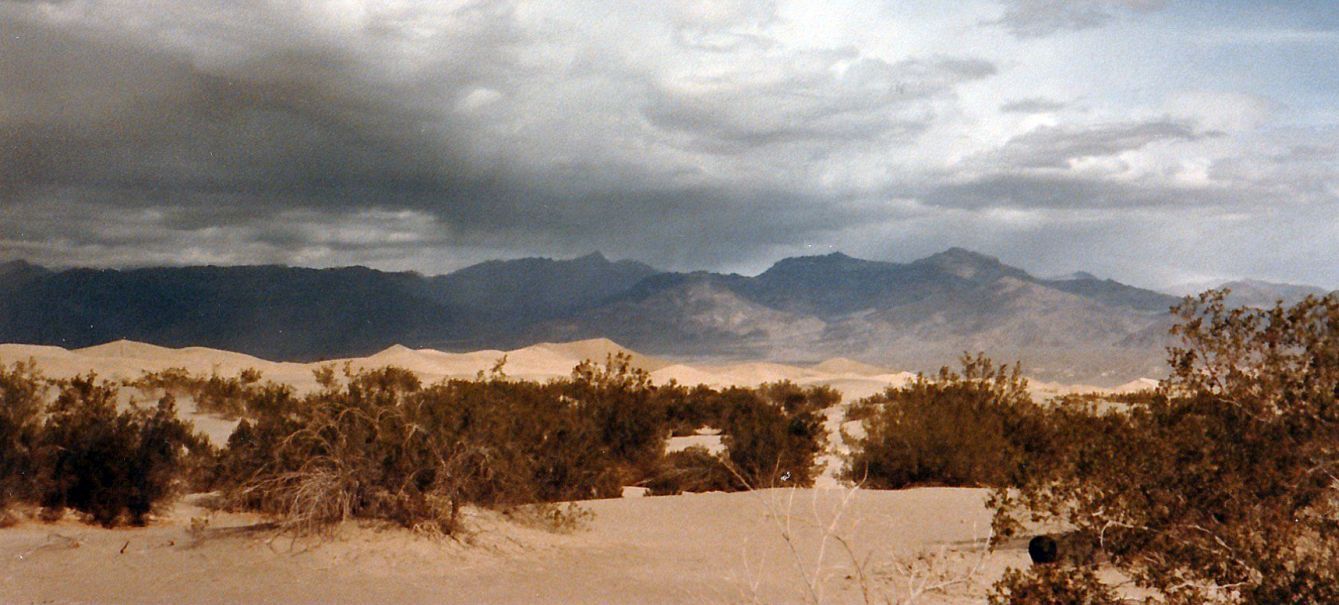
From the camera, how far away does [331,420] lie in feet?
45.2

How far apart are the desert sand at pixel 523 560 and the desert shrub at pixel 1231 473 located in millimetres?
1486

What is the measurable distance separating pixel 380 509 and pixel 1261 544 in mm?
10019

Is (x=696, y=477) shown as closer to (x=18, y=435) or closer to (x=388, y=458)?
(x=388, y=458)

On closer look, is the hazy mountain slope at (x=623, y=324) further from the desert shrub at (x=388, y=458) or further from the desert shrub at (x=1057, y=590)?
the desert shrub at (x=1057, y=590)

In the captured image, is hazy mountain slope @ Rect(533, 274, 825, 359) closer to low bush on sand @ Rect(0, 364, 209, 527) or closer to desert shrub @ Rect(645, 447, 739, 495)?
desert shrub @ Rect(645, 447, 739, 495)

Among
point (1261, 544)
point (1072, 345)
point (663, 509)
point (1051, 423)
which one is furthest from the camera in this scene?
point (1072, 345)

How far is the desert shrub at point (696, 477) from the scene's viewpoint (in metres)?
22.4

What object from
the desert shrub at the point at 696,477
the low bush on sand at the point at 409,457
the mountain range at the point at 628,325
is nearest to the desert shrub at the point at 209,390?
the desert shrub at the point at 696,477

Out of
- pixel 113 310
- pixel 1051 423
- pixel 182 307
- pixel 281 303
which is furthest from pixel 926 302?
pixel 1051 423

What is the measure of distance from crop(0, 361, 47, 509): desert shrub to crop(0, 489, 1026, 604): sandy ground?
576mm

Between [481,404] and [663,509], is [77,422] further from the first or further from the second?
[663,509]

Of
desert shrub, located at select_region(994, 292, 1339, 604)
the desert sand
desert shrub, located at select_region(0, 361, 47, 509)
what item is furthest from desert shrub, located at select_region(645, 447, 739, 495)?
desert shrub, located at select_region(0, 361, 47, 509)

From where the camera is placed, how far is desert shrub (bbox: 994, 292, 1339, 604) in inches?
356

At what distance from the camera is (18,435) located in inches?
640
